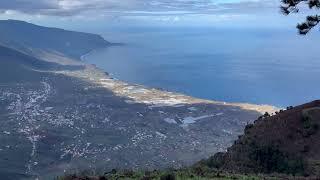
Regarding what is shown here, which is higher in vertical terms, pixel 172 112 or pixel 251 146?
pixel 251 146

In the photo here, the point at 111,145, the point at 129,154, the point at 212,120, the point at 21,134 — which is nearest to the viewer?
the point at 129,154

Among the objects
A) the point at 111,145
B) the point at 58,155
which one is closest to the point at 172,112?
the point at 111,145

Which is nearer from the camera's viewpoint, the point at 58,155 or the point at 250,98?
the point at 58,155

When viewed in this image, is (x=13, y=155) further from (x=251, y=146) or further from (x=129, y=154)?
(x=251, y=146)

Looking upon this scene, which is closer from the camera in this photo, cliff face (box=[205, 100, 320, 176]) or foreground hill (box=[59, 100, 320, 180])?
foreground hill (box=[59, 100, 320, 180])

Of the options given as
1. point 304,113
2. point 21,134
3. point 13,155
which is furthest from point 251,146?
point 21,134

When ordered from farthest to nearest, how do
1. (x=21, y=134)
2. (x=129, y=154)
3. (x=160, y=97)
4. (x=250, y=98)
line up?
(x=250, y=98) → (x=160, y=97) → (x=21, y=134) → (x=129, y=154)

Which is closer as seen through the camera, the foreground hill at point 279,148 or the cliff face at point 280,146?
the foreground hill at point 279,148

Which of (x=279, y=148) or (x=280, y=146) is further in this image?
(x=280, y=146)
